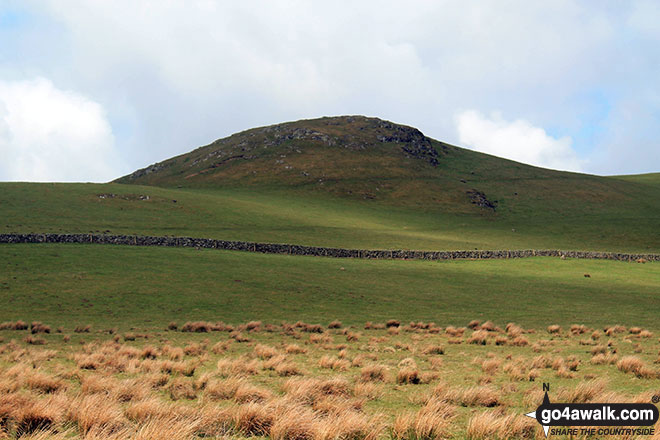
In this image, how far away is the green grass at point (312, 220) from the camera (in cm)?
7562

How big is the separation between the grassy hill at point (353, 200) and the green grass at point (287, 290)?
1663 centimetres

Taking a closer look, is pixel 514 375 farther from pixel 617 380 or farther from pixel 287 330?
pixel 287 330

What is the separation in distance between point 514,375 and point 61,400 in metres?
12.8

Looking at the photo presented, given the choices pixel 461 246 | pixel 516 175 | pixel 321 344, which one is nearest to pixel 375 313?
pixel 321 344

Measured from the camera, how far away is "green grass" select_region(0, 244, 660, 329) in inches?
1374

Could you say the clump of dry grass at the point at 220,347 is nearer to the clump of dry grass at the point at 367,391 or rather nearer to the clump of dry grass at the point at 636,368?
the clump of dry grass at the point at 367,391

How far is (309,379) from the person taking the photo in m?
15.5

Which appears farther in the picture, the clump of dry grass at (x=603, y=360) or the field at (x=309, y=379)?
the clump of dry grass at (x=603, y=360)

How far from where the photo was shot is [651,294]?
1816 inches

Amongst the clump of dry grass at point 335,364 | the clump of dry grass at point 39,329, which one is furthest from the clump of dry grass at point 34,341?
the clump of dry grass at point 335,364

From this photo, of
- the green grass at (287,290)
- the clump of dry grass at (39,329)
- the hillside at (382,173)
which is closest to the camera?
the clump of dry grass at (39,329)

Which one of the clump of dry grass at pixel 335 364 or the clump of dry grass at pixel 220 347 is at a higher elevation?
the clump of dry grass at pixel 335 364

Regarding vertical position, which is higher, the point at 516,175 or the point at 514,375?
the point at 516,175

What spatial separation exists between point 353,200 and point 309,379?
119 m
